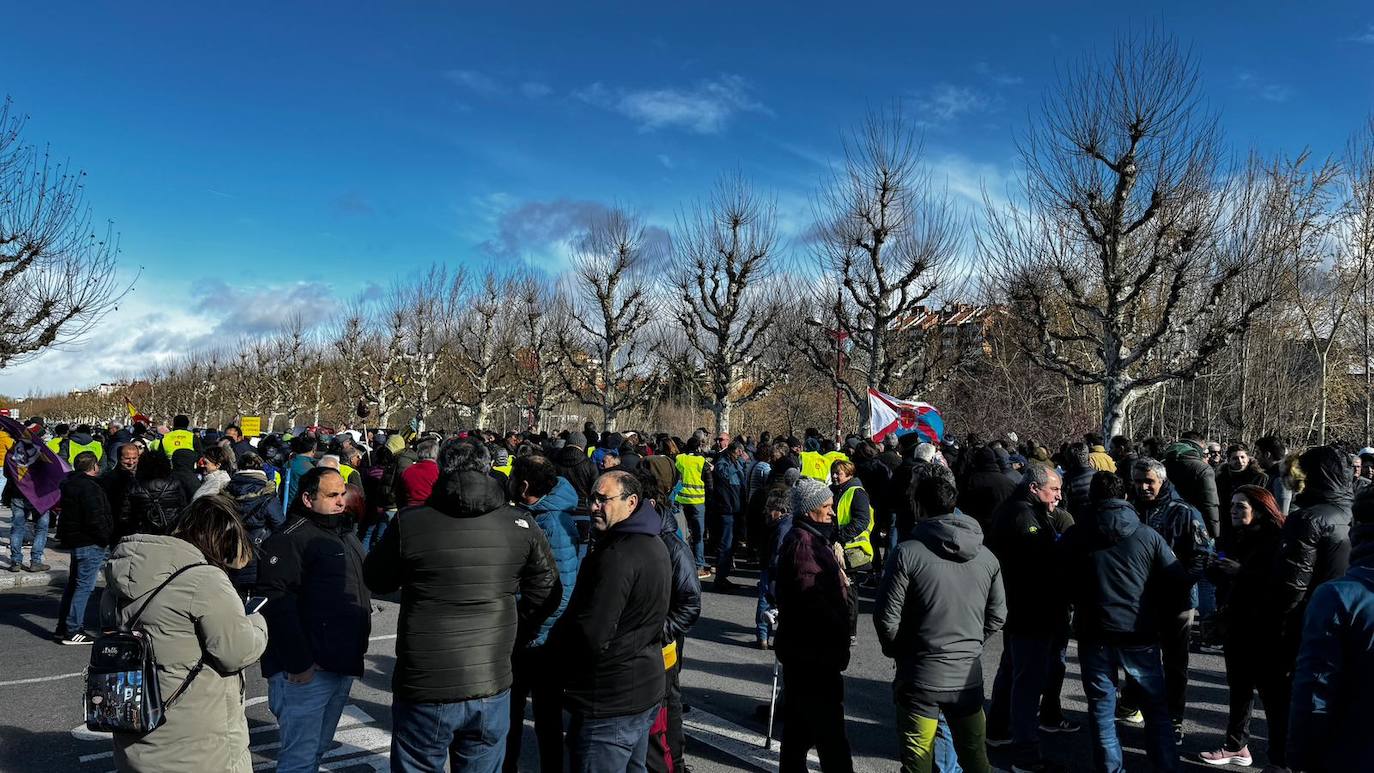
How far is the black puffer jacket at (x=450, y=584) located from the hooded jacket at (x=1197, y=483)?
22.2ft

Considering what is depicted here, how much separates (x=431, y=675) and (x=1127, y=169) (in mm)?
15603

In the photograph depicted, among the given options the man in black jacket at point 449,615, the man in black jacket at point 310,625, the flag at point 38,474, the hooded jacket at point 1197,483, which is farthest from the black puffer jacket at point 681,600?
the flag at point 38,474

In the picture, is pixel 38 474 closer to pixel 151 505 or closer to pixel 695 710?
pixel 151 505

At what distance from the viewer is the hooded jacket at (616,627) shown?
330cm

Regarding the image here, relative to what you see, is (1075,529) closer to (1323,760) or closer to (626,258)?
(1323,760)

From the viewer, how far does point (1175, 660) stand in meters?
5.53

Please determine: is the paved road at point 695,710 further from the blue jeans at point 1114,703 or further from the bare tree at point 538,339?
the bare tree at point 538,339

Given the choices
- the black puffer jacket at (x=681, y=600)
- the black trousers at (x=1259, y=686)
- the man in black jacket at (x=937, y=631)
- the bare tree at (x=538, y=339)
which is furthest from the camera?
the bare tree at (x=538, y=339)

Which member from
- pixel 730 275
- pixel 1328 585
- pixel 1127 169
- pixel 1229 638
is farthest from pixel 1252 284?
pixel 1328 585

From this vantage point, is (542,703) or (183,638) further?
(542,703)

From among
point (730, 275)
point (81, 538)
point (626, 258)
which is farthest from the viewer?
point (626, 258)

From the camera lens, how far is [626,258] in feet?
92.8

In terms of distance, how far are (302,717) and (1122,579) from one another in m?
4.24

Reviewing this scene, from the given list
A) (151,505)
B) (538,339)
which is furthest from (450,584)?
(538,339)
